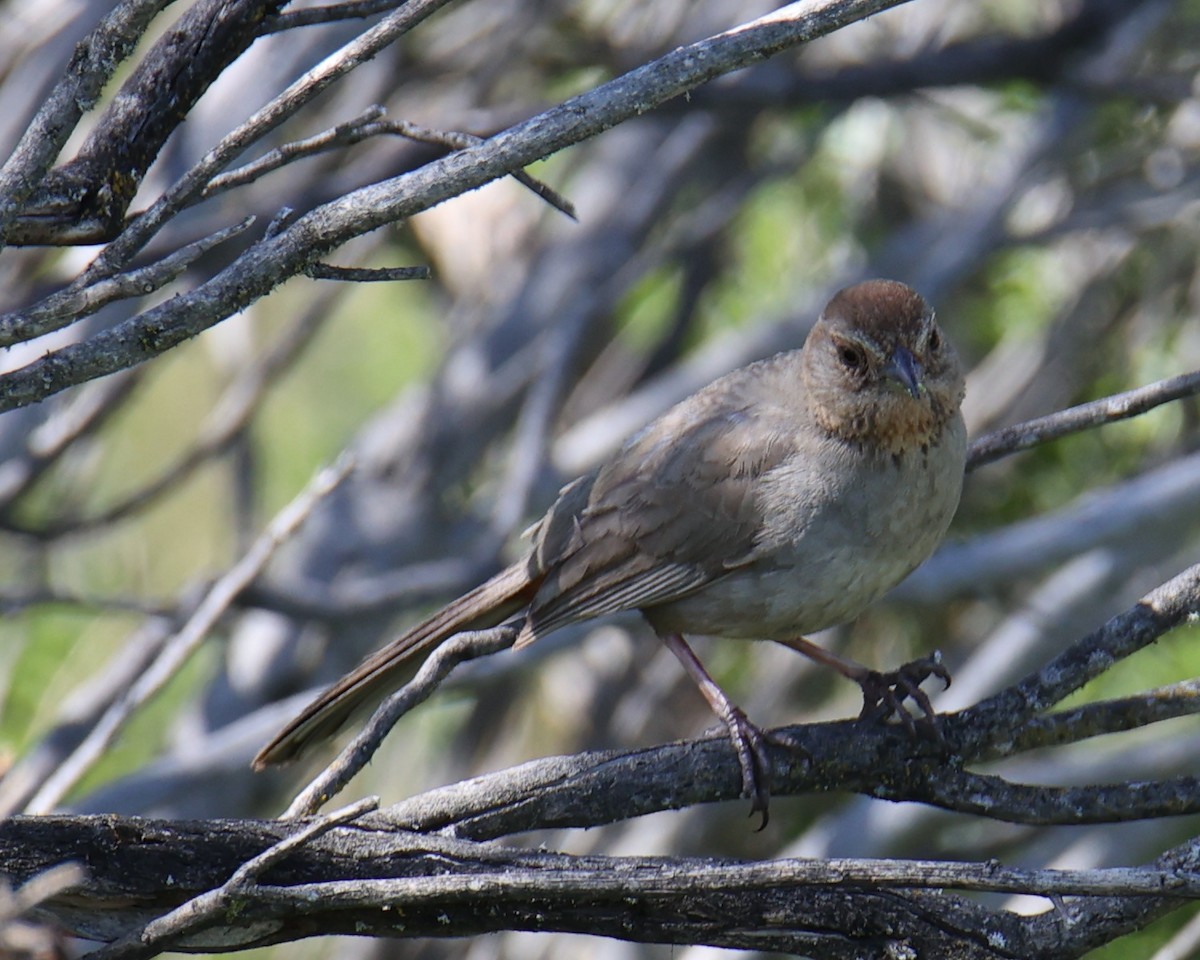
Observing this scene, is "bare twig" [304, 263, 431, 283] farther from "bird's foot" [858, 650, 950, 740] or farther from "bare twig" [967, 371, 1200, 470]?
"bare twig" [967, 371, 1200, 470]

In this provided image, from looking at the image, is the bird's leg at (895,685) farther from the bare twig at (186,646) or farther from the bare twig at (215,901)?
the bare twig at (186,646)

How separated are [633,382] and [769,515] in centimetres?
365

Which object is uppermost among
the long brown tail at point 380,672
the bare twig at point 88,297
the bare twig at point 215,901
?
the long brown tail at point 380,672

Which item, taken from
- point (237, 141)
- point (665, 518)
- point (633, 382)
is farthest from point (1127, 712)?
point (633, 382)

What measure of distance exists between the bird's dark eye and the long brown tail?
1.09 metres

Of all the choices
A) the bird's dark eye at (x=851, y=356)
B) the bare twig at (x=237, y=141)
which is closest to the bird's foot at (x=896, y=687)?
the bird's dark eye at (x=851, y=356)

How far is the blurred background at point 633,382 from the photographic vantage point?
18.5ft

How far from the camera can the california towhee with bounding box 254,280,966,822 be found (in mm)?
3947

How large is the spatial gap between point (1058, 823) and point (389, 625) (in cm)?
373

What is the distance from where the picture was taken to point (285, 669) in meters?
6.16

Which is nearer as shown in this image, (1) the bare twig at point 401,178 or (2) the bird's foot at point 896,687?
(1) the bare twig at point 401,178

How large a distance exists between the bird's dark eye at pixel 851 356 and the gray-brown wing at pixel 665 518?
228 mm

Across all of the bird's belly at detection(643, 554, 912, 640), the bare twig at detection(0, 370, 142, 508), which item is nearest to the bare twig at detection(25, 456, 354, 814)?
the bird's belly at detection(643, 554, 912, 640)

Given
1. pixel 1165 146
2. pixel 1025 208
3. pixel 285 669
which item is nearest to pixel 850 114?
pixel 1025 208
